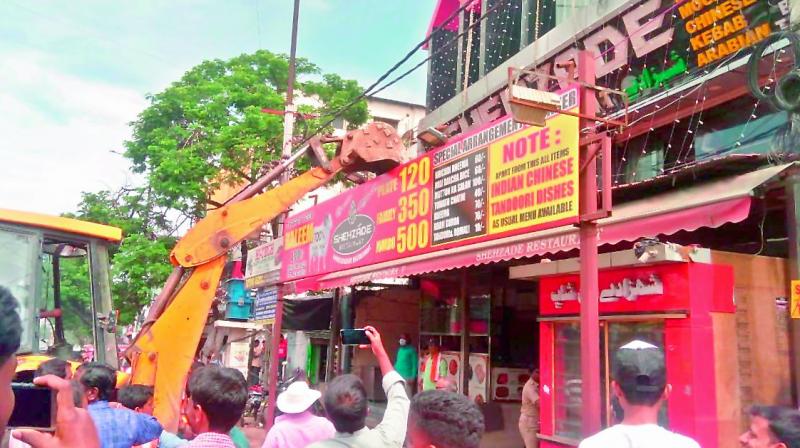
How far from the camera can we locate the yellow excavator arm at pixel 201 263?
643 cm

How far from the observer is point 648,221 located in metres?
6.22

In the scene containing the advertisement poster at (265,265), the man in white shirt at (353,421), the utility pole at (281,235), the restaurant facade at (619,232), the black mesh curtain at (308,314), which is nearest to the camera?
the man in white shirt at (353,421)

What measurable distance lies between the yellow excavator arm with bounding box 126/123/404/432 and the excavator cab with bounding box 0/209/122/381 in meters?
0.42

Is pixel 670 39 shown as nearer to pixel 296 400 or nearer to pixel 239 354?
pixel 296 400

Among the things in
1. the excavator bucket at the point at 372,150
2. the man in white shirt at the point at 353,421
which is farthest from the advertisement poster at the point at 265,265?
the man in white shirt at the point at 353,421

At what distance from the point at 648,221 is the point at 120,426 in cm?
490

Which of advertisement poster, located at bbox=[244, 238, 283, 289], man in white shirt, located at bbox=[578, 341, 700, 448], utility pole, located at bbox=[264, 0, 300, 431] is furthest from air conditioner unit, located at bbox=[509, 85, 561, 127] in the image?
advertisement poster, located at bbox=[244, 238, 283, 289]

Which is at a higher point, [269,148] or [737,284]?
[269,148]

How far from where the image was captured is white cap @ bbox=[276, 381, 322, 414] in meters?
3.88

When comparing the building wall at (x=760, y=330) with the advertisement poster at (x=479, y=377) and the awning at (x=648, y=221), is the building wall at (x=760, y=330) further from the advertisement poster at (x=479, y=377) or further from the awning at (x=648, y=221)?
the advertisement poster at (x=479, y=377)

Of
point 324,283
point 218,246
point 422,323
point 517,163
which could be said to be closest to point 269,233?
point 422,323

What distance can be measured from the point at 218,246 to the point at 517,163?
3.56 meters

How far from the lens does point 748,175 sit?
19.0 feet

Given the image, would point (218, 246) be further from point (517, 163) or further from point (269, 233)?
point (269, 233)
